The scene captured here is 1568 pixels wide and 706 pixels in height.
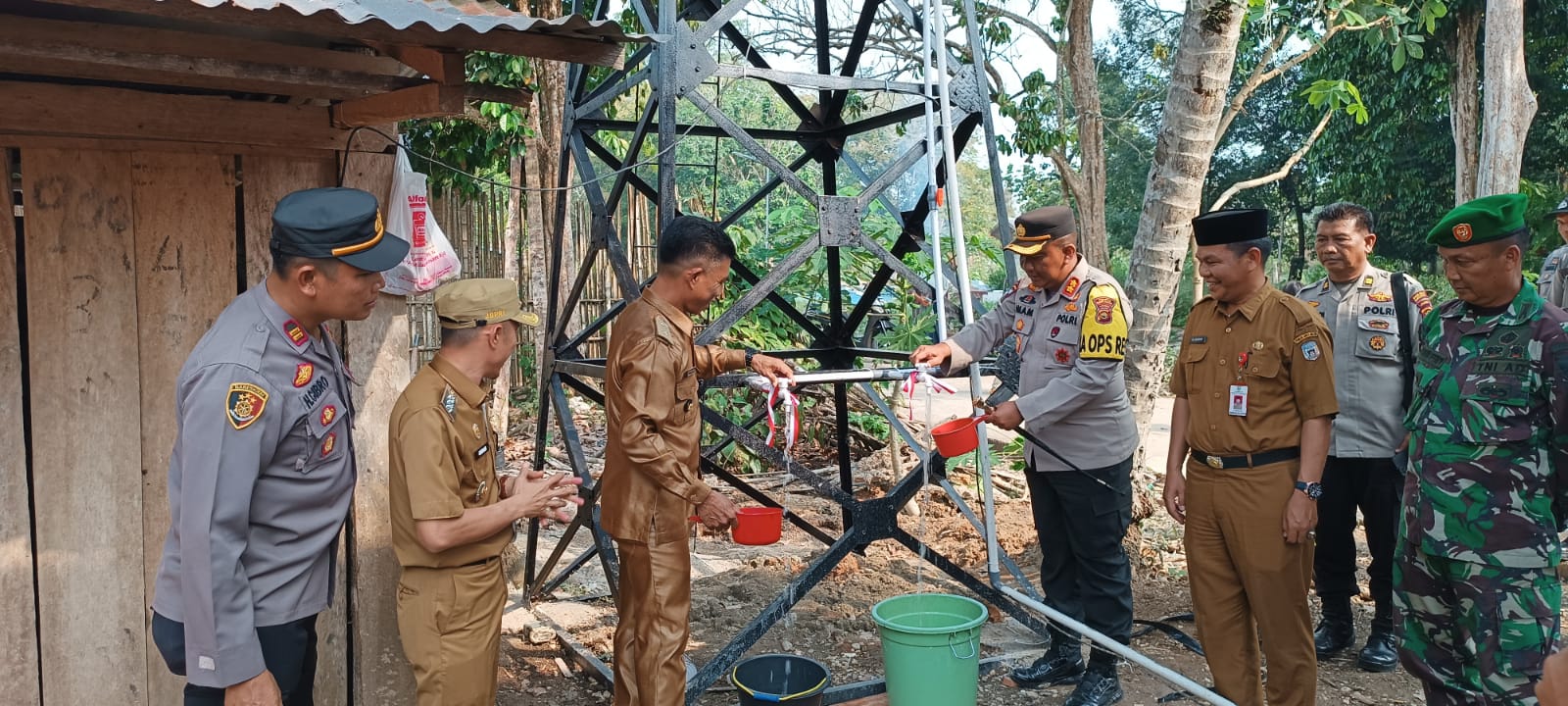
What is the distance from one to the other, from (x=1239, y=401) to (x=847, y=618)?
2.72 metres

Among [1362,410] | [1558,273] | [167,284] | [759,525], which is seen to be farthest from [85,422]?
[1558,273]

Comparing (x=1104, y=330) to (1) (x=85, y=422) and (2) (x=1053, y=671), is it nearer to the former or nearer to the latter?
(2) (x=1053, y=671)

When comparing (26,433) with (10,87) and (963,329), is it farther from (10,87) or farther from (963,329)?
(963,329)

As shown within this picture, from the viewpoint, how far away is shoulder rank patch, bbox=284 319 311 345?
2.50 meters

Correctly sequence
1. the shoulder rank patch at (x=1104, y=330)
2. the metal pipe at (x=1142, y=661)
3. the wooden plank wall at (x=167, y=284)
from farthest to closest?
the shoulder rank patch at (x=1104, y=330), the metal pipe at (x=1142, y=661), the wooden plank wall at (x=167, y=284)

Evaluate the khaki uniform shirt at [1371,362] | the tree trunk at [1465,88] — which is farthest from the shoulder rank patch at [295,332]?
the tree trunk at [1465,88]

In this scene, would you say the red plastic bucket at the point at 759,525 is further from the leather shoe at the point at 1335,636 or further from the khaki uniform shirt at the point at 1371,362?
the leather shoe at the point at 1335,636

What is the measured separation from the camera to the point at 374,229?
2.53 m

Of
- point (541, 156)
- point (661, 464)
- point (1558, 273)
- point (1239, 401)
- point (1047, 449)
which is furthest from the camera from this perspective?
point (541, 156)

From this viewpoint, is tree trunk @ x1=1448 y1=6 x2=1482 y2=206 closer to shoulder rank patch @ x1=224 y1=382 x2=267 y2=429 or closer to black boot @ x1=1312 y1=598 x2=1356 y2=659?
black boot @ x1=1312 y1=598 x2=1356 y2=659

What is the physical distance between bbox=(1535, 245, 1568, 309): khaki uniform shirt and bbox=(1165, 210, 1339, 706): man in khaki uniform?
248cm

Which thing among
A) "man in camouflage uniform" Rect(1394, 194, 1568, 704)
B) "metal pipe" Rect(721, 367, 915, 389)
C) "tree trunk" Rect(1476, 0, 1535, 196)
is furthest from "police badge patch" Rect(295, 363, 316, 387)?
"tree trunk" Rect(1476, 0, 1535, 196)

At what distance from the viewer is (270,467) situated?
2.42 m

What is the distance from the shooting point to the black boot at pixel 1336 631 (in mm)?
5109
